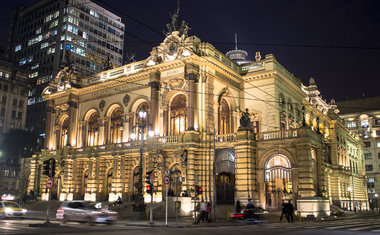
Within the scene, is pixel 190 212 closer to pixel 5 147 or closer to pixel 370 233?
pixel 370 233

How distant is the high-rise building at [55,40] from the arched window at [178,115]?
62.9 meters

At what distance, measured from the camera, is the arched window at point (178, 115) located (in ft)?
131

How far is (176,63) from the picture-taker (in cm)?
3900

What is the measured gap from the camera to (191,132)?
35.9 meters

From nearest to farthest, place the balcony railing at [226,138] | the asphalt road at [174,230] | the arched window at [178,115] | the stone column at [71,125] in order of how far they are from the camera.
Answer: the asphalt road at [174,230] < the balcony railing at [226,138] < the arched window at [178,115] < the stone column at [71,125]

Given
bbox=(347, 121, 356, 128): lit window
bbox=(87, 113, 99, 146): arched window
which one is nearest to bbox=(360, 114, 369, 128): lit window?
bbox=(347, 121, 356, 128): lit window

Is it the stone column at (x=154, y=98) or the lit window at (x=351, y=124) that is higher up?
the lit window at (x=351, y=124)

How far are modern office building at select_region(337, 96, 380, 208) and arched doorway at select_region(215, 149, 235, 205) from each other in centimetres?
5401

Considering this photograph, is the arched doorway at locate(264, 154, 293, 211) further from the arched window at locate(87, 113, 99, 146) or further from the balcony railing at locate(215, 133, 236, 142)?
the arched window at locate(87, 113, 99, 146)

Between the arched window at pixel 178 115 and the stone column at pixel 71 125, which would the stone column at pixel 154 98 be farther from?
the stone column at pixel 71 125

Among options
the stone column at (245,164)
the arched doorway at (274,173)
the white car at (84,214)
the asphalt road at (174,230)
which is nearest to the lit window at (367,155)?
the arched doorway at (274,173)

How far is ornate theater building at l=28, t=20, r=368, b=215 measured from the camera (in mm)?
33938

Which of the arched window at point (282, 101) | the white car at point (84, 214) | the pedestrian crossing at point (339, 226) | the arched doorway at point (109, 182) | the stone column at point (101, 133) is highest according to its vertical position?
the arched window at point (282, 101)

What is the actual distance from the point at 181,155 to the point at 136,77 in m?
12.5
